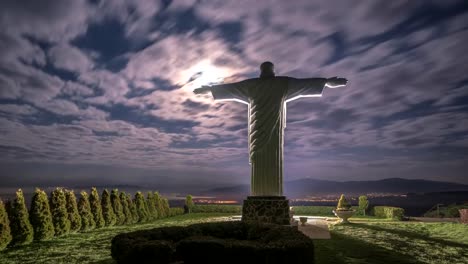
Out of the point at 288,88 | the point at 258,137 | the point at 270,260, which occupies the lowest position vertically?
the point at 270,260

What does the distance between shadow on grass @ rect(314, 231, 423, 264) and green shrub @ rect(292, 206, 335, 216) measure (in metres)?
16.0

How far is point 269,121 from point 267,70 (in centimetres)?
175

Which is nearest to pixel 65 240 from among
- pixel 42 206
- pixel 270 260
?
pixel 42 206

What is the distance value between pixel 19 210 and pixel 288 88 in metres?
9.71

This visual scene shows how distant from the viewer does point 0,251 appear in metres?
9.91

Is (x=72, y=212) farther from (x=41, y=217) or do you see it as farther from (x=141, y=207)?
(x=141, y=207)

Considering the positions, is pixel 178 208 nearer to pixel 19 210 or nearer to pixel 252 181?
pixel 19 210

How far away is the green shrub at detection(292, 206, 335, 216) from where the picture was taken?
25.6m

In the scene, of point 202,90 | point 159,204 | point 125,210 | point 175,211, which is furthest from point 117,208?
point 202,90

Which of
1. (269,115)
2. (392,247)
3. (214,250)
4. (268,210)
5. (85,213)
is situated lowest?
(392,247)

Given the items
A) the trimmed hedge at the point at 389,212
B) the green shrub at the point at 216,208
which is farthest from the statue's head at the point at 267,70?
the green shrub at the point at 216,208

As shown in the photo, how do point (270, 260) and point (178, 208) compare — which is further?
point (178, 208)

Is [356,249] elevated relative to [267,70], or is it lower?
lower

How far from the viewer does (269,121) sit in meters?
10.3
